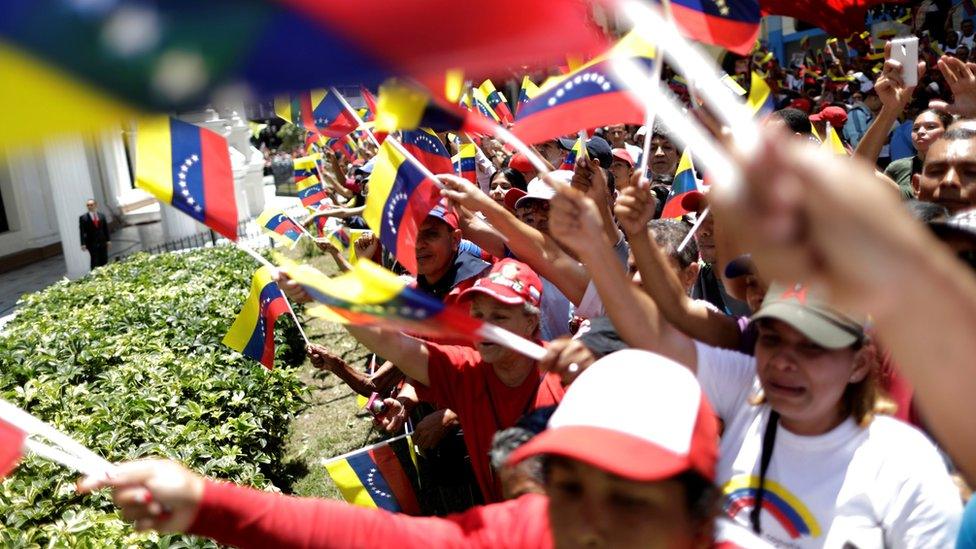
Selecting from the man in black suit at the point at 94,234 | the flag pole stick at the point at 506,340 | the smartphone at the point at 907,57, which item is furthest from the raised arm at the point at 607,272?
the man in black suit at the point at 94,234

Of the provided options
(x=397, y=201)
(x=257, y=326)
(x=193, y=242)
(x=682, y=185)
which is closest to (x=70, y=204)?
(x=193, y=242)

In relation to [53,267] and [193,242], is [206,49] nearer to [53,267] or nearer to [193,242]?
[193,242]

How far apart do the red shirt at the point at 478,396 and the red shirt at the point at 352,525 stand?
85cm

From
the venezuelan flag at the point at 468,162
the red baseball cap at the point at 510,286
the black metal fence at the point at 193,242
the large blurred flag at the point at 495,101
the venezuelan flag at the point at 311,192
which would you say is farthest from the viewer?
the black metal fence at the point at 193,242

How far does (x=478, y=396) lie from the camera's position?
2.72 m

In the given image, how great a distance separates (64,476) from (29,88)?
2719 millimetres

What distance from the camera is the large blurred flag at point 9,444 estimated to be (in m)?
1.66

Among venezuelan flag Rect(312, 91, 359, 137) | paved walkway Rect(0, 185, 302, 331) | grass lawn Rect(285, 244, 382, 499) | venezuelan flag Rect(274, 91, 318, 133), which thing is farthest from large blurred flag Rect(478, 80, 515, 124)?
paved walkway Rect(0, 185, 302, 331)

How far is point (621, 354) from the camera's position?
158 cm

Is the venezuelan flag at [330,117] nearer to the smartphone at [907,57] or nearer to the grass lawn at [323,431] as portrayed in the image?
the grass lawn at [323,431]

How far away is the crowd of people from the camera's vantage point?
818mm

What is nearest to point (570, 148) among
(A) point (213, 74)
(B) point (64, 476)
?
(B) point (64, 476)

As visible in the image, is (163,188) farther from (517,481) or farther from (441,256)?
(441,256)

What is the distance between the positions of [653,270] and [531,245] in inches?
38.5
